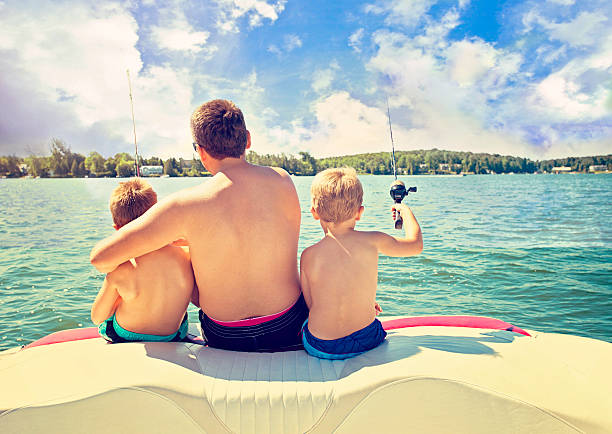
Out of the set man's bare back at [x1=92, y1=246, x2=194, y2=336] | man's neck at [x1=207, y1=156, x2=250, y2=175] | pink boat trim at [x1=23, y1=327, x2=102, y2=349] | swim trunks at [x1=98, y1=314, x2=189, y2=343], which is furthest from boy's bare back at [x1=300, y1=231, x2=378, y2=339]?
pink boat trim at [x1=23, y1=327, x2=102, y2=349]

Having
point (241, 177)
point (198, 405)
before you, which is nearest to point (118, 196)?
point (241, 177)

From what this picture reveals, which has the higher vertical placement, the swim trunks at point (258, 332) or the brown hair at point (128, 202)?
the brown hair at point (128, 202)

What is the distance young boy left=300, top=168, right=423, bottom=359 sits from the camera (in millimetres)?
2111

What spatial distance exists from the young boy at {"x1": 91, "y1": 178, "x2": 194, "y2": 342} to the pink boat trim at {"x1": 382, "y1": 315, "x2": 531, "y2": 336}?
128cm

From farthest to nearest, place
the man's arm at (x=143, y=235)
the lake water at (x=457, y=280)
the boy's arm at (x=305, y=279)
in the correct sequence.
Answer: the lake water at (x=457, y=280) → the boy's arm at (x=305, y=279) → the man's arm at (x=143, y=235)

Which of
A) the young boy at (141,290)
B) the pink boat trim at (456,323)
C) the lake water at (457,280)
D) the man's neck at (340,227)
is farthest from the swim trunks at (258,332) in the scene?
the lake water at (457,280)

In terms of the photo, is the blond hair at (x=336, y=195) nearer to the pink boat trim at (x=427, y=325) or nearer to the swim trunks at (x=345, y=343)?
the swim trunks at (x=345, y=343)

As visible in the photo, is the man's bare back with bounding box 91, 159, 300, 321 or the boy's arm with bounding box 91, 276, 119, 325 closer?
the man's bare back with bounding box 91, 159, 300, 321

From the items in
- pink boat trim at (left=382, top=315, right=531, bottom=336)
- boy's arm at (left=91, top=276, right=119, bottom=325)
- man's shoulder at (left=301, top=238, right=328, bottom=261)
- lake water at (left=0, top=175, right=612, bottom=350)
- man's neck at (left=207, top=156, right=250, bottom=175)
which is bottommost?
lake water at (left=0, top=175, right=612, bottom=350)

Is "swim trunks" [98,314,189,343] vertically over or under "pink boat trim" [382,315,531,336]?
over

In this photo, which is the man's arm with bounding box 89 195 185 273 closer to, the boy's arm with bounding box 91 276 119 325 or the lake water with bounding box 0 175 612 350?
the boy's arm with bounding box 91 276 119 325

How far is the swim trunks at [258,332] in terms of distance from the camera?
7.09 ft

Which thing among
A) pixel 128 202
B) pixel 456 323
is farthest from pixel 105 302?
pixel 456 323

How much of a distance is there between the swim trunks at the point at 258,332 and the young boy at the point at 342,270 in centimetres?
11
